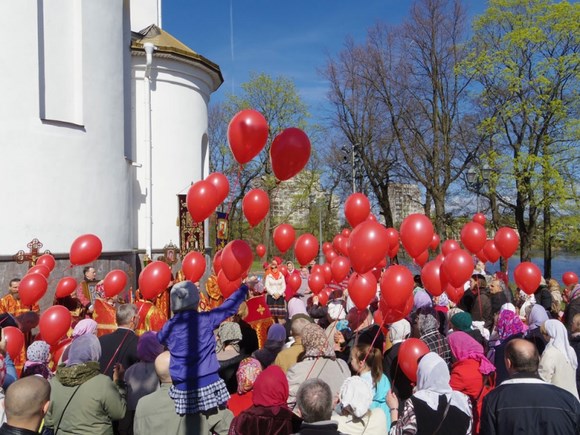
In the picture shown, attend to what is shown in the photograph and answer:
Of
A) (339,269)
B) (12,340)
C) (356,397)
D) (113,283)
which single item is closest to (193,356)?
(356,397)

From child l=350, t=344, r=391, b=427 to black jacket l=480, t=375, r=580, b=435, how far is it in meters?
1.00

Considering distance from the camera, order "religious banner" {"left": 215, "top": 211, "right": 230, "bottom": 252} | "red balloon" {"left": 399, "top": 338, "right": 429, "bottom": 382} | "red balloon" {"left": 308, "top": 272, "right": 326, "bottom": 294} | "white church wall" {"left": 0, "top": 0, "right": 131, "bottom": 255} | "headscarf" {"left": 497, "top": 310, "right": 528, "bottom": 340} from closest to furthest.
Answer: "red balloon" {"left": 399, "top": 338, "right": 429, "bottom": 382} < "headscarf" {"left": 497, "top": 310, "right": 528, "bottom": 340} < "red balloon" {"left": 308, "top": 272, "right": 326, "bottom": 294} < "white church wall" {"left": 0, "top": 0, "right": 131, "bottom": 255} < "religious banner" {"left": 215, "top": 211, "right": 230, "bottom": 252}

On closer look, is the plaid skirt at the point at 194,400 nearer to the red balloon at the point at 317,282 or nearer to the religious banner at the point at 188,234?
the red balloon at the point at 317,282

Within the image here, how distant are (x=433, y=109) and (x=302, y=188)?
1357cm

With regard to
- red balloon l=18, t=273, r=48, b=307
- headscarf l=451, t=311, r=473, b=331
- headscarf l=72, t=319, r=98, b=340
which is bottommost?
headscarf l=451, t=311, r=473, b=331

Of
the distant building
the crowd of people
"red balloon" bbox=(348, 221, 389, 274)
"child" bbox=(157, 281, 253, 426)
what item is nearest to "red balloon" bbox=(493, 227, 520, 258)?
the crowd of people

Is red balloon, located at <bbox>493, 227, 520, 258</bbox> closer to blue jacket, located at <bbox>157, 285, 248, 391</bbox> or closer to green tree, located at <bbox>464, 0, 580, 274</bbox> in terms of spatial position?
blue jacket, located at <bbox>157, 285, 248, 391</bbox>

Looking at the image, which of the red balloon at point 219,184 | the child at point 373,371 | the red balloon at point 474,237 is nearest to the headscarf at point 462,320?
the child at point 373,371

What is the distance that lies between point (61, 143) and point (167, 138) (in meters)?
5.06

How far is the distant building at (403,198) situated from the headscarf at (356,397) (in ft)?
85.1

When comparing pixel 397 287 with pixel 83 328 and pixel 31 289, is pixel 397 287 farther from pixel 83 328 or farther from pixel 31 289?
pixel 31 289

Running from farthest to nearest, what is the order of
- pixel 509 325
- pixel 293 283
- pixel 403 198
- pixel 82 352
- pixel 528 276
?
1. pixel 403 198
2. pixel 293 283
3. pixel 528 276
4. pixel 509 325
5. pixel 82 352

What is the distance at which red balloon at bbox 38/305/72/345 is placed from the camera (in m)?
5.61

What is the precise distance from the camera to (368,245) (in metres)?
5.39
